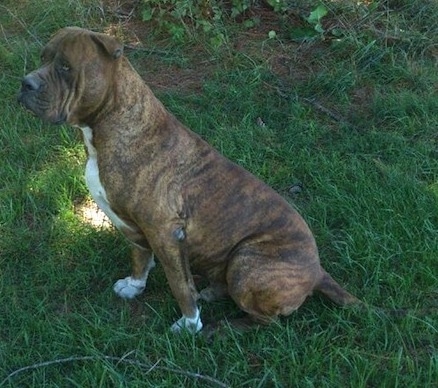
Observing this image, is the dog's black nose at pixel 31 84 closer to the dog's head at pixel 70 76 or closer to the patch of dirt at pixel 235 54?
the dog's head at pixel 70 76

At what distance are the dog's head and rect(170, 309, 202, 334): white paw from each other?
3.50 feet

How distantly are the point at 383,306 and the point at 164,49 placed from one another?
3014mm

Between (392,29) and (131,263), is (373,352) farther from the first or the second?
(392,29)

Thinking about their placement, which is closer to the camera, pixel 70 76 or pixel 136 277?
pixel 70 76

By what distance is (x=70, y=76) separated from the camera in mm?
2982

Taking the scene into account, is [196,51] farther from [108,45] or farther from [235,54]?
[108,45]

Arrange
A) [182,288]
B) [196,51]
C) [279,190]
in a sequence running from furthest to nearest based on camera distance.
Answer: [196,51] → [279,190] → [182,288]

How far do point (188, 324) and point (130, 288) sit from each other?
0.42 meters

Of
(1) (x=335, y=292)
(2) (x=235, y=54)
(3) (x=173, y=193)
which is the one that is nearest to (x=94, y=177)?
(3) (x=173, y=193)

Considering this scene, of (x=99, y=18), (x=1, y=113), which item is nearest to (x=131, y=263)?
(x=1, y=113)

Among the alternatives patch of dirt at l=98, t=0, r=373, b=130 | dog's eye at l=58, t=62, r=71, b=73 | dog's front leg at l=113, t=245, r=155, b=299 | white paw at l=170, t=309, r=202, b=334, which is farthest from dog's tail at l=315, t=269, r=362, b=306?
patch of dirt at l=98, t=0, r=373, b=130

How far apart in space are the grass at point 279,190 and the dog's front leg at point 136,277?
0.05 meters

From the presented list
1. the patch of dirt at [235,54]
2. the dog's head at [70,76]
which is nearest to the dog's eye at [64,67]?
the dog's head at [70,76]

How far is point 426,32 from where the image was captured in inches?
229
